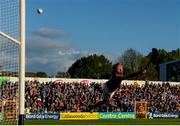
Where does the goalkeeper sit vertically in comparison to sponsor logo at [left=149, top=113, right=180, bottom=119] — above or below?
above

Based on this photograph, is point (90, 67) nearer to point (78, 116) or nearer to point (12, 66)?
point (78, 116)

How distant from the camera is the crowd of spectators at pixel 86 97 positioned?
40.1m

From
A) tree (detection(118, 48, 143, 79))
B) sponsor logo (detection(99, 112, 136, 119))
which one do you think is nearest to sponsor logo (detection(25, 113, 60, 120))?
sponsor logo (detection(99, 112, 136, 119))

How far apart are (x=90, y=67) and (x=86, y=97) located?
206ft

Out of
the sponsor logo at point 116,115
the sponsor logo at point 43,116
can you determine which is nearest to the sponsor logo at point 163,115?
the sponsor logo at point 116,115

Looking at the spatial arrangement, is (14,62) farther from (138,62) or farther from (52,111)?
(138,62)

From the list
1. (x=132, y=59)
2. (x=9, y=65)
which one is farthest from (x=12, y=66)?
(x=132, y=59)

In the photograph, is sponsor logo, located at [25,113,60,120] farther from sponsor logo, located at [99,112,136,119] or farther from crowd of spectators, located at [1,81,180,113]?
sponsor logo, located at [99,112,136,119]

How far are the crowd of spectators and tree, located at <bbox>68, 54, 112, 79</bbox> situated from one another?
5384 cm

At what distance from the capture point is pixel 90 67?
106 metres

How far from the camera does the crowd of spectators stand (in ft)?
132

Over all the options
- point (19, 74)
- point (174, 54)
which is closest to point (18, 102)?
point (19, 74)

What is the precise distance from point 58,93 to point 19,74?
1241 inches

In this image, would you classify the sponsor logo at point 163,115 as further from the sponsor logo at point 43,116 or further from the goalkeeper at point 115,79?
the goalkeeper at point 115,79
